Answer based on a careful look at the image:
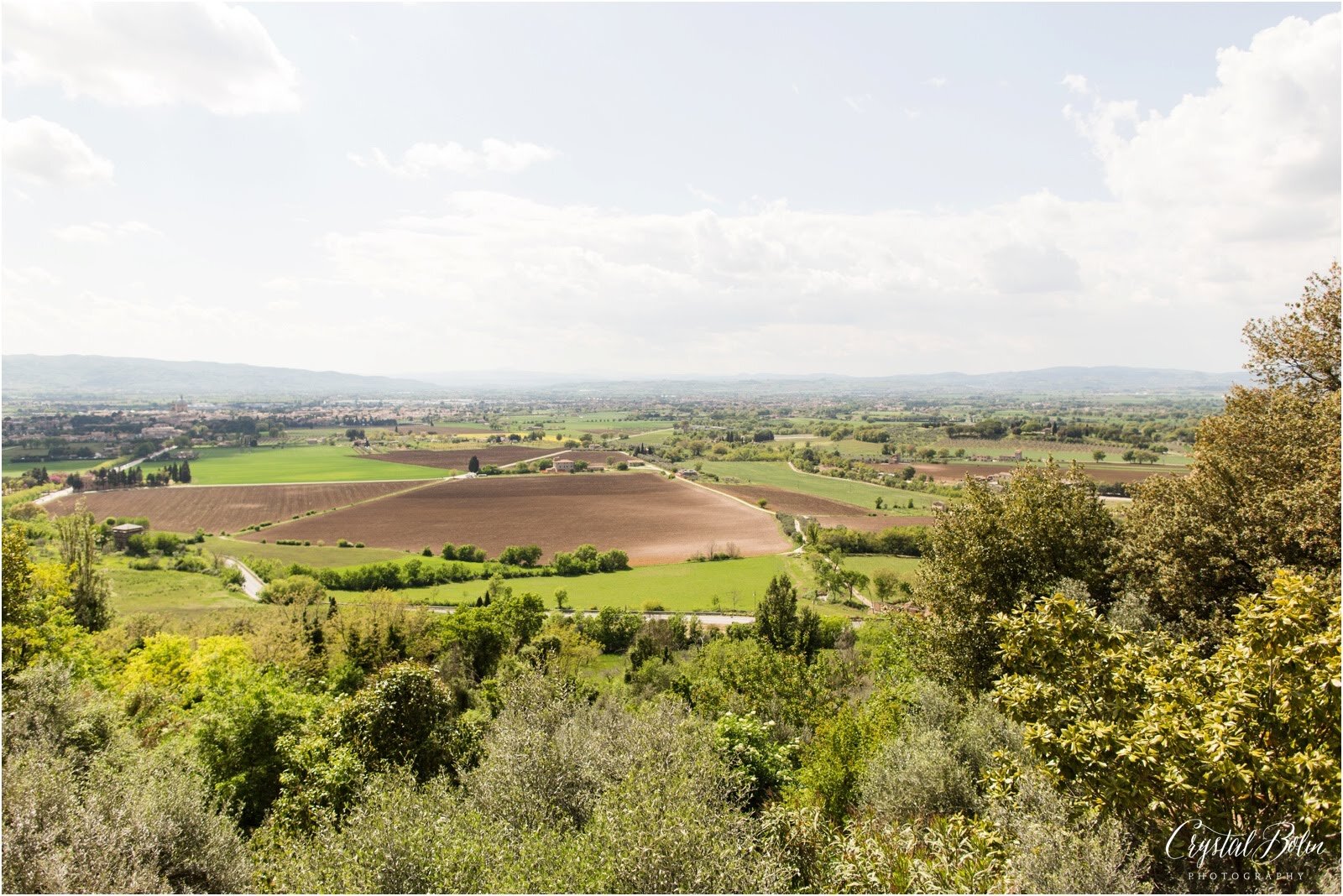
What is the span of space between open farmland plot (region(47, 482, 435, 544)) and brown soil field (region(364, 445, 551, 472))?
19.3 metres

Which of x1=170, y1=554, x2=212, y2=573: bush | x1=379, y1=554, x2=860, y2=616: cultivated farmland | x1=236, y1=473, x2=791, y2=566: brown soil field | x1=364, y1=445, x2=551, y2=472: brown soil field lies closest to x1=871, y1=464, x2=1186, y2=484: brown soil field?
x1=379, y1=554, x2=860, y2=616: cultivated farmland

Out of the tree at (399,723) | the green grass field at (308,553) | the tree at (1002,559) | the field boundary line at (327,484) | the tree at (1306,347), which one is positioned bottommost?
the green grass field at (308,553)

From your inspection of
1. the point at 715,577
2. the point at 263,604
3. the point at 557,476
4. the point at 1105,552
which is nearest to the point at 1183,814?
the point at 1105,552

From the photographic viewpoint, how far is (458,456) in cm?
12056

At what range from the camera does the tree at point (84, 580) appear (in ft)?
104

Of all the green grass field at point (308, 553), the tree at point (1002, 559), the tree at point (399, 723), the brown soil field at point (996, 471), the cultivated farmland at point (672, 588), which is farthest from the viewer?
the brown soil field at point (996, 471)

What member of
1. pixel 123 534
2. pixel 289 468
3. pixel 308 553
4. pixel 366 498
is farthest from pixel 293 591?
pixel 289 468

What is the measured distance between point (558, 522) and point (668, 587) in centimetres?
2295

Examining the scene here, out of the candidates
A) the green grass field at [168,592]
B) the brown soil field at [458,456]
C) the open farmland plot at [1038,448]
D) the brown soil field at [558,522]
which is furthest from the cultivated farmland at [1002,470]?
the brown soil field at [458,456]

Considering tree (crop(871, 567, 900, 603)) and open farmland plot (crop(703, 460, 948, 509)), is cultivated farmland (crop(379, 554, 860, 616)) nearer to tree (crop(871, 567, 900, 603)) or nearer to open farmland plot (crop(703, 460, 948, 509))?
tree (crop(871, 567, 900, 603))

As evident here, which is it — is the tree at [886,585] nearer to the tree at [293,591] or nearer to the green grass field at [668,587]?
Answer: the green grass field at [668,587]

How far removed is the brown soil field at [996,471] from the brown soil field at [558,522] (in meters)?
26.4

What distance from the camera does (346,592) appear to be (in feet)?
172

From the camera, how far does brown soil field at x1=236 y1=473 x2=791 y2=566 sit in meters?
64.1
